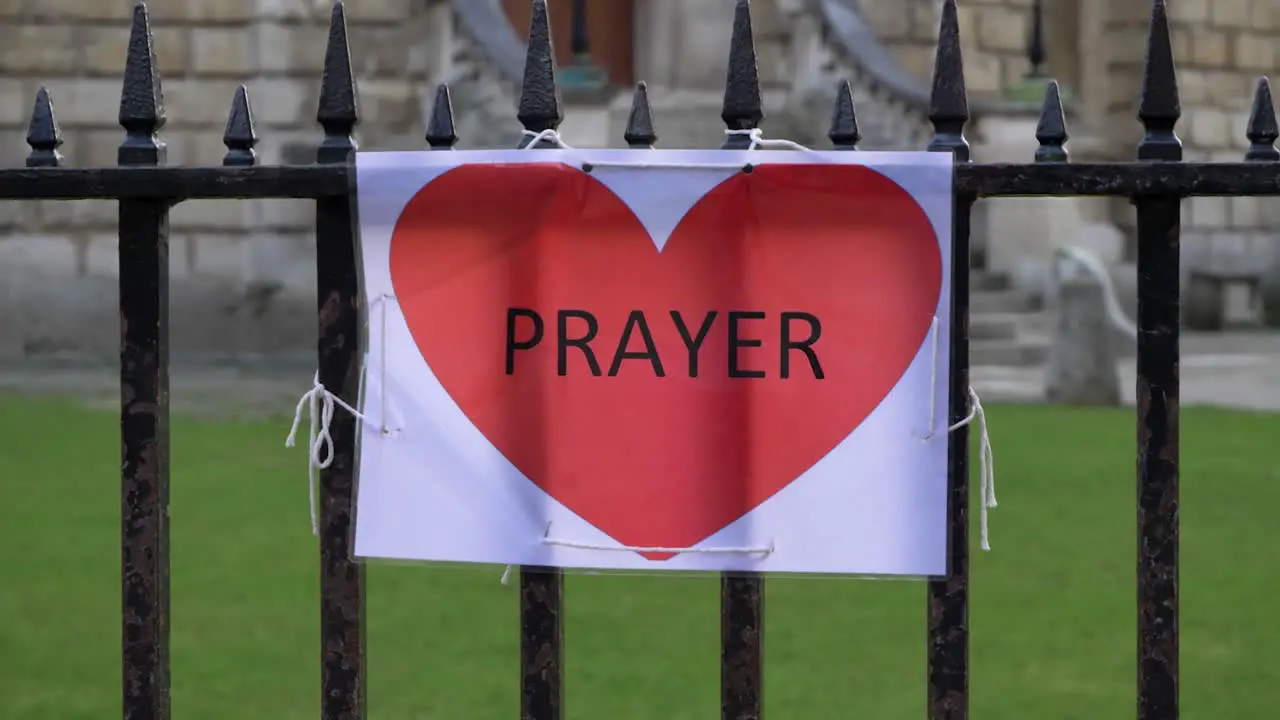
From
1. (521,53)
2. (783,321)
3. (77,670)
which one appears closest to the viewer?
(783,321)

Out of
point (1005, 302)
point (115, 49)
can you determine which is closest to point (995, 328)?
point (1005, 302)

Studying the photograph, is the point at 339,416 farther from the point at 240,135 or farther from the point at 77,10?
the point at 77,10

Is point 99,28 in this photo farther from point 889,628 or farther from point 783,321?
point 783,321

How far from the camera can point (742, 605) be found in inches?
110

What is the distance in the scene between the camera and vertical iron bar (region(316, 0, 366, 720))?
9.43 ft

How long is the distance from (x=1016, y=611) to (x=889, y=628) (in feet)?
1.50

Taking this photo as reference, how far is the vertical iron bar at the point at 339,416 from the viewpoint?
2.87 m

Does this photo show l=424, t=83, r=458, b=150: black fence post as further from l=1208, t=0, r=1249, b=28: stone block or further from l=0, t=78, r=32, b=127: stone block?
l=1208, t=0, r=1249, b=28: stone block

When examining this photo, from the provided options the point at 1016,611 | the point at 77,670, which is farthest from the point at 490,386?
the point at 1016,611

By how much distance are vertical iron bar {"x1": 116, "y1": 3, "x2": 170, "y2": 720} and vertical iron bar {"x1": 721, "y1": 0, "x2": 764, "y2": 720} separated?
0.91 meters

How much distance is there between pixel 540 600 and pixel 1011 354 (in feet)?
36.6

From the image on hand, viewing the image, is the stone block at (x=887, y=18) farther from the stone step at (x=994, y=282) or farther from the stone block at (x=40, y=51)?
the stone block at (x=40, y=51)

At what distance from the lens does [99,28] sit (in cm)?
1410

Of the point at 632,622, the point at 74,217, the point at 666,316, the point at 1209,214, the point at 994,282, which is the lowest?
the point at 632,622
